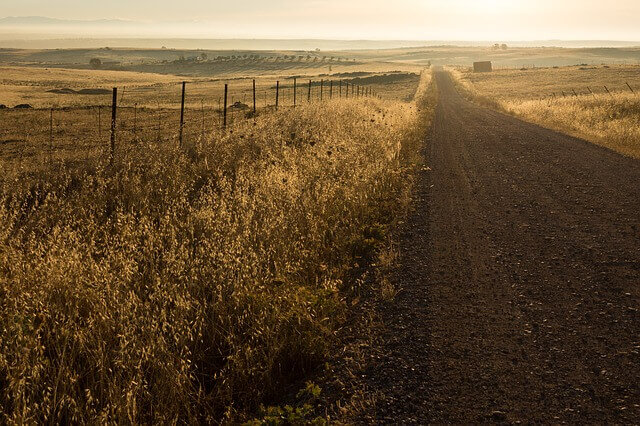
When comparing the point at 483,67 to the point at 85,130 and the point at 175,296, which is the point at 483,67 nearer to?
the point at 85,130

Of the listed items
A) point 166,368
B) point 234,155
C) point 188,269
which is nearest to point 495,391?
point 166,368

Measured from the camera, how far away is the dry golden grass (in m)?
3.81

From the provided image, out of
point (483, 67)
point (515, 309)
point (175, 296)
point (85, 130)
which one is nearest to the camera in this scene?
point (175, 296)

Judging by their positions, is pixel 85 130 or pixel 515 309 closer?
pixel 515 309

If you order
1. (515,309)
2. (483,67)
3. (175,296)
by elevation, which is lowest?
(515,309)

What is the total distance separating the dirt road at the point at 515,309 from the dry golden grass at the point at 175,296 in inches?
32.0

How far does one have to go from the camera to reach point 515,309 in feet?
17.6

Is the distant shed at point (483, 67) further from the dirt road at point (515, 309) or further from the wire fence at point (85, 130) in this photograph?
the dirt road at point (515, 309)

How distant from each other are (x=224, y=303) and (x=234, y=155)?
665 centimetres

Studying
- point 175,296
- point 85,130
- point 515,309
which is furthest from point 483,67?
point 175,296

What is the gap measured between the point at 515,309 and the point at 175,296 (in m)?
3.52

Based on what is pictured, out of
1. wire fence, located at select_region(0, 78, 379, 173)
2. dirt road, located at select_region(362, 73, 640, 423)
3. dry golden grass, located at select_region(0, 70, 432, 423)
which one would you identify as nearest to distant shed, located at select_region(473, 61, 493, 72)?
wire fence, located at select_region(0, 78, 379, 173)

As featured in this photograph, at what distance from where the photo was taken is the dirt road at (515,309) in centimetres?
388

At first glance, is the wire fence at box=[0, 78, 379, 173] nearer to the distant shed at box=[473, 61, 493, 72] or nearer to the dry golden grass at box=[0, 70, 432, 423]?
the dry golden grass at box=[0, 70, 432, 423]
